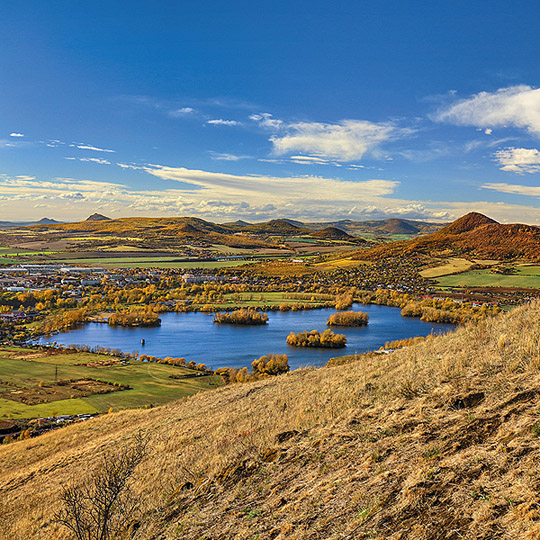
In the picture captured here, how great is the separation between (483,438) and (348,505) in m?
2.53

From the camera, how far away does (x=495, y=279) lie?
110375 mm

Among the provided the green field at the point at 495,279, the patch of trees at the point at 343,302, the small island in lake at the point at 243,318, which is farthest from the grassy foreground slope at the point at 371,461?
the green field at the point at 495,279

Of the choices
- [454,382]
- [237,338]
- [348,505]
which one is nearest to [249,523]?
[348,505]

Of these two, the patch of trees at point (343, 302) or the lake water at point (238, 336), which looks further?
the patch of trees at point (343, 302)

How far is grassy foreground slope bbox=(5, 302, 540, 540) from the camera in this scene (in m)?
5.28

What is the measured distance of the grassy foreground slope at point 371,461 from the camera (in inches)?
208

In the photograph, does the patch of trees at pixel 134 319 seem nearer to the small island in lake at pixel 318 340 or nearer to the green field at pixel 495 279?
the small island in lake at pixel 318 340

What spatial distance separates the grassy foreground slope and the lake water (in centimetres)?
4440

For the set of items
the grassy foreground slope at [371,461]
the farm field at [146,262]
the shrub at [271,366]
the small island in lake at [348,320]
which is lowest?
the shrub at [271,366]

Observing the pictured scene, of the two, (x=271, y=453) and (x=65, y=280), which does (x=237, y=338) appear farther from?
(x=65, y=280)

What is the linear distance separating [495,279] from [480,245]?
59289 mm

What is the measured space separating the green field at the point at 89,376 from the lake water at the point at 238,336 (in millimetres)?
9009

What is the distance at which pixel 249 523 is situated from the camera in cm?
695

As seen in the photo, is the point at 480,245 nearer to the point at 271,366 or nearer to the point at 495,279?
the point at 495,279
